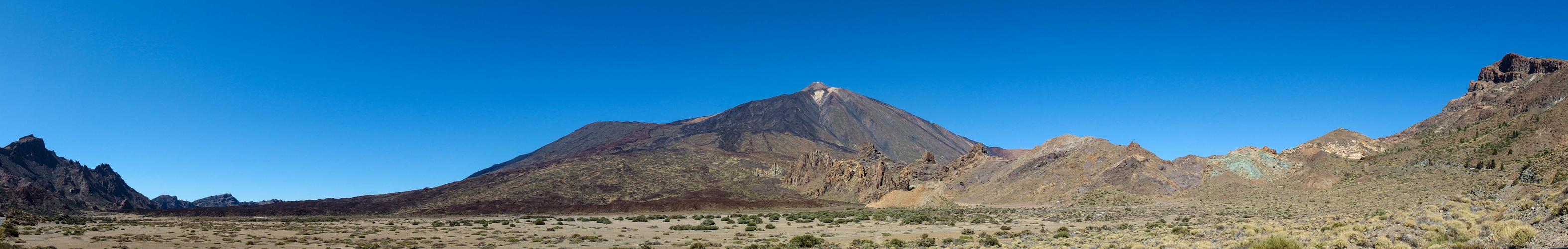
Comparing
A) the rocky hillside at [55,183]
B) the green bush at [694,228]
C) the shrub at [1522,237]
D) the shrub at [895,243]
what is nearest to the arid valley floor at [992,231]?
the shrub at [1522,237]

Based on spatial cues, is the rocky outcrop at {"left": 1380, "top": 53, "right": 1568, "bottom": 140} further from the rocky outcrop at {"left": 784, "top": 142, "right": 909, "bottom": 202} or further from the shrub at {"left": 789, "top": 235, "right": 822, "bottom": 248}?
the shrub at {"left": 789, "top": 235, "right": 822, "bottom": 248}

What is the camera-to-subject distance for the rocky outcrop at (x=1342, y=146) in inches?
3671

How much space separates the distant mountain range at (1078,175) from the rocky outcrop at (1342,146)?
0.29 meters

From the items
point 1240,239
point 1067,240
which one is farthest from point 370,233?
point 1240,239

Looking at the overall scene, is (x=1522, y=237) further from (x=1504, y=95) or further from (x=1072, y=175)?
(x=1504, y=95)

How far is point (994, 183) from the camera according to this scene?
12600 cm

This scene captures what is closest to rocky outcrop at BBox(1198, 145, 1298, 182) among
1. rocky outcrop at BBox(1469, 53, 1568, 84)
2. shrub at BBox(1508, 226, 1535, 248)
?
rocky outcrop at BBox(1469, 53, 1568, 84)

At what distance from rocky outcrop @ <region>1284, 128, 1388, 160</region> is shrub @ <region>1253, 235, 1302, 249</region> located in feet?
306

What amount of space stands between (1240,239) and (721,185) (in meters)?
154

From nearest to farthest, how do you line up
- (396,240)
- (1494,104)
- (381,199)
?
(396,240) → (1494,104) → (381,199)

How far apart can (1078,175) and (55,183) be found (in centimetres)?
20404

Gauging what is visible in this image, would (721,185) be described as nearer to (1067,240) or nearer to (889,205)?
(889,205)

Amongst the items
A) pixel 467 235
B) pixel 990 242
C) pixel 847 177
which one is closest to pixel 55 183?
pixel 467 235

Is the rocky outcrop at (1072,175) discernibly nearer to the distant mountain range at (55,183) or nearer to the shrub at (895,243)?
the shrub at (895,243)
